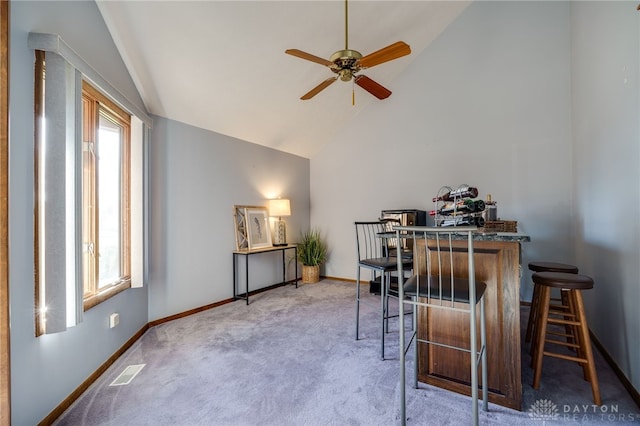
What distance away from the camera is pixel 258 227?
4.27 metres

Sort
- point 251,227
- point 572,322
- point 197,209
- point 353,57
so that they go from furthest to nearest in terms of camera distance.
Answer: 1. point 251,227
2. point 197,209
3. point 353,57
4. point 572,322

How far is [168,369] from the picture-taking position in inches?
85.4

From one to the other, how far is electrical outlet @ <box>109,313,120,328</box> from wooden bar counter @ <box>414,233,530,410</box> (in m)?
2.44

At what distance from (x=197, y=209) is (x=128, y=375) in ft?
6.19

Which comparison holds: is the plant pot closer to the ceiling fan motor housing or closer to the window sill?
the window sill

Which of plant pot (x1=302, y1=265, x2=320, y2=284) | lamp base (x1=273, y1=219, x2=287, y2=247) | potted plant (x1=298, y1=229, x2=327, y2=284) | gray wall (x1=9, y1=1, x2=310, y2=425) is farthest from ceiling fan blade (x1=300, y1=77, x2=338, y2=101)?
plant pot (x1=302, y1=265, x2=320, y2=284)

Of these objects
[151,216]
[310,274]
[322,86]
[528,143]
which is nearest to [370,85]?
[322,86]

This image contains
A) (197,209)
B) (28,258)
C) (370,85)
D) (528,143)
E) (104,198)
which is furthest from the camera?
(528,143)

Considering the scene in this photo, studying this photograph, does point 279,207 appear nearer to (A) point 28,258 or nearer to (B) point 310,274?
(B) point 310,274

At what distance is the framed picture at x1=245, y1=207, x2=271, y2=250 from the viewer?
13.4 feet

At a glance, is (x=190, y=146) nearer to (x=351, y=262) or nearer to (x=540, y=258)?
(x=351, y=262)

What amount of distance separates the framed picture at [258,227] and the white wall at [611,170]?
146 inches

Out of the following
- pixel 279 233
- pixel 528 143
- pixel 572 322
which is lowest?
pixel 572 322

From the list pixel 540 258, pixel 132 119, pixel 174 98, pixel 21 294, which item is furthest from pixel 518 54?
pixel 21 294
